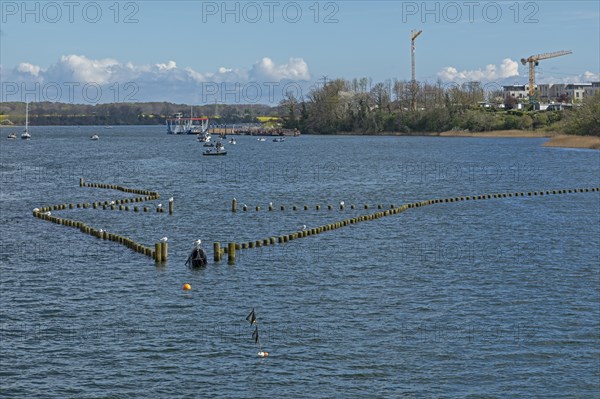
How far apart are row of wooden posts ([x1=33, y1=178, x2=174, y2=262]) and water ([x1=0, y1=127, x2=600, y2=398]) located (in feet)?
4.22

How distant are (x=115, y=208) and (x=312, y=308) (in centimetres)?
5401

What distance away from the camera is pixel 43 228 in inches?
3302

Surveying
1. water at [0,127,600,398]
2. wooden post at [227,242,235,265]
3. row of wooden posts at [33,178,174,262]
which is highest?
row of wooden posts at [33,178,174,262]

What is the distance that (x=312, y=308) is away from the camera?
1982 inches

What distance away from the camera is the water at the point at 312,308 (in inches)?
1527

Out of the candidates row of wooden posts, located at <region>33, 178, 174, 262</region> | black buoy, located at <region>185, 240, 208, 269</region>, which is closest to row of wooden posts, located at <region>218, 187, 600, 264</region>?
black buoy, located at <region>185, 240, 208, 269</region>

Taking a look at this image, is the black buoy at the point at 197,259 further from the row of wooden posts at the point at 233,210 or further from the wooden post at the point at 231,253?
the wooden post at the point at 231,253

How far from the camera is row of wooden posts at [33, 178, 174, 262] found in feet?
215

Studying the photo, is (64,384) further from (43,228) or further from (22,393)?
(43,228)

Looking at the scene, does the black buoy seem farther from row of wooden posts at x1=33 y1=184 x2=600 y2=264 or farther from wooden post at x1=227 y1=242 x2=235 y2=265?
wooden post at x1=227 y1=242 x2=235 y2=265

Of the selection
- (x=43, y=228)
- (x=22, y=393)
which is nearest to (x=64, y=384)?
(x=22, y=393)

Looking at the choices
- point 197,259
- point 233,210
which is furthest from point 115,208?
point 197,259

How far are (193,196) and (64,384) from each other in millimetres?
79452

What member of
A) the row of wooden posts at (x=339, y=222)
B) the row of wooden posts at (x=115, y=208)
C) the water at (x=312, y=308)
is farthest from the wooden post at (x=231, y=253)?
the row of wooden posts at (x=115, y=208)
